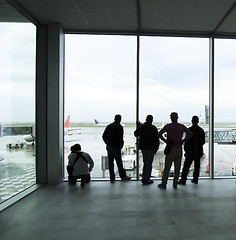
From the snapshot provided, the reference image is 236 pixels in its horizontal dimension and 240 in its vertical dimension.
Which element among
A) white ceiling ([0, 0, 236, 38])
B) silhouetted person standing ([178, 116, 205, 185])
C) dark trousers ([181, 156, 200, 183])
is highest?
white ceiling ([0, 0, 236, 38])

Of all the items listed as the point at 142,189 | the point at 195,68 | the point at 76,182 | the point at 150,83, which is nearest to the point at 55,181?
the point at 76,182

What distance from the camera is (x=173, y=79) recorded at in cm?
448

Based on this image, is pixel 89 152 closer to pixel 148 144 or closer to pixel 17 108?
pixel 148 144

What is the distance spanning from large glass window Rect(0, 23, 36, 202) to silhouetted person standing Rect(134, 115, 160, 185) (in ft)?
7.06

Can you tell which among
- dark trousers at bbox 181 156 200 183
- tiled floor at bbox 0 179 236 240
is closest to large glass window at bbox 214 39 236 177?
dark trousers at bbox 181 156 200 183

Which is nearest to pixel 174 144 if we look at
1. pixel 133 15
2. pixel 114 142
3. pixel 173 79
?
pixel 114 142

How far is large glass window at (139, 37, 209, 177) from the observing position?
438 centimetres

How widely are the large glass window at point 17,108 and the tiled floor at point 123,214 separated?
1.37 ft

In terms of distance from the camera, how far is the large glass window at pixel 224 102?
175 inches

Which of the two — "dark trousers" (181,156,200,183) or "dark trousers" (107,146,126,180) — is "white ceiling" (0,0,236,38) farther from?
"dark trousers" (181,156,200,183)

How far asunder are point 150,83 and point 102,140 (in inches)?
64.0

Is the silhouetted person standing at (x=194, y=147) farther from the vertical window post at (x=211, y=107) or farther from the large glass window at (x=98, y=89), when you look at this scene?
the large glass window at (x=98, y=89)

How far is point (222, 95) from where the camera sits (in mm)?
4469

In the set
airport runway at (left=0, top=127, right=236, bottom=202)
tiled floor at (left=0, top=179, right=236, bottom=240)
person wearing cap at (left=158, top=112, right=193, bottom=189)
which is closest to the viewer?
tiled floor at (left=0, top=179, right=236, bottom=240)
